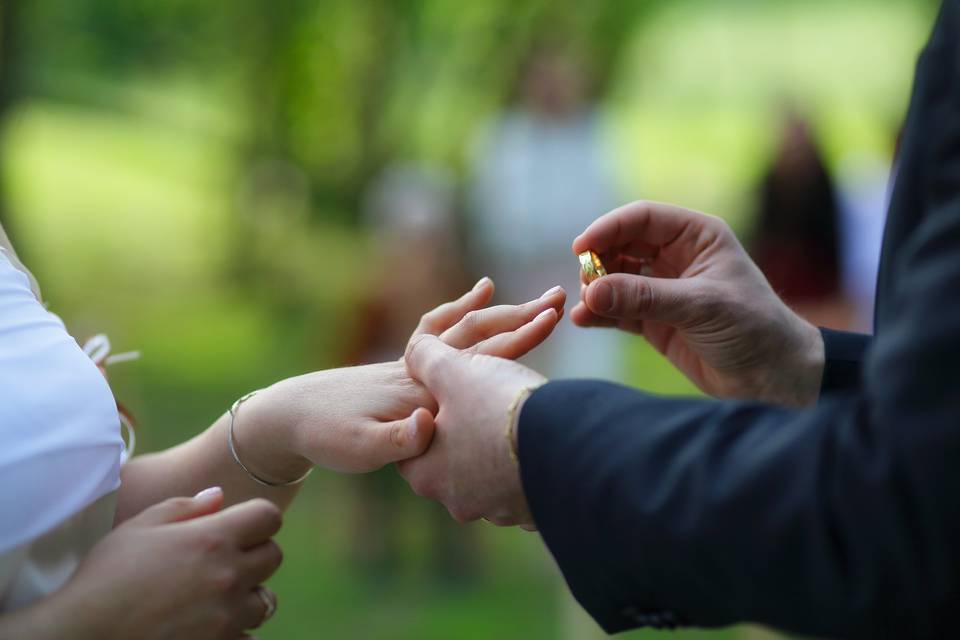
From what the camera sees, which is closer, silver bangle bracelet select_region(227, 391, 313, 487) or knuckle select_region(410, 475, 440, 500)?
knuckle select_region(410, 475, 440, 500)

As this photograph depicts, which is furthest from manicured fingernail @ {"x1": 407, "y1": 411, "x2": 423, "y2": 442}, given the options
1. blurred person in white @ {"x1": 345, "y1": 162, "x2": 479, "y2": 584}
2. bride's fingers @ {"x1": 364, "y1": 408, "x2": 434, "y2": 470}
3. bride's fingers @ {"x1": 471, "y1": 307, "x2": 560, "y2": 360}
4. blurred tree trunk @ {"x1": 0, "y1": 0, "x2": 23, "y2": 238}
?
blurred tree trunk @ {"x1": 0, "y1": 0, "x2": 23, "y2": 238}

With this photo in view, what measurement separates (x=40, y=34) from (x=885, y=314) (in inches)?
390

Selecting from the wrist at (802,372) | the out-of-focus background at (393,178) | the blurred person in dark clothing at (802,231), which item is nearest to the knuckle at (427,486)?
the wrist at (802,372)

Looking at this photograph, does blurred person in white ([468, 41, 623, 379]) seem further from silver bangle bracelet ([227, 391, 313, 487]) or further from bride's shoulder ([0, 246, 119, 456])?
bride's shoulder ([0, 246, 119, 456])

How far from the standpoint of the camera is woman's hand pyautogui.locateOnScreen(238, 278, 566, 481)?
1.71 meters

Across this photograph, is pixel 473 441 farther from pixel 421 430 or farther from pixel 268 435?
pixel 268 435

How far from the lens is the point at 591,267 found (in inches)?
74.2

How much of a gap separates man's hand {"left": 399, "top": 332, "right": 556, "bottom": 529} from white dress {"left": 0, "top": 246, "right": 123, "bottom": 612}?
457 millimetres

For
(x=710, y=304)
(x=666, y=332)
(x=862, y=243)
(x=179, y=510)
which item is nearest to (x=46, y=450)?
(x=179, y=510)

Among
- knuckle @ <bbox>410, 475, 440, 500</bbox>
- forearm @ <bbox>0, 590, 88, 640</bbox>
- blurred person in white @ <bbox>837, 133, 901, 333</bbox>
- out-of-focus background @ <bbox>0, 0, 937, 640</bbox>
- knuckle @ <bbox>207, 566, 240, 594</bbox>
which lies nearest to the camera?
forearm @ <bbox>0, 590, 88, 640</bbox>

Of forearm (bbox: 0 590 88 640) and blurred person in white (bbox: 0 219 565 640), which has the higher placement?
blurred person in white (bbox: 0 219 565 640)

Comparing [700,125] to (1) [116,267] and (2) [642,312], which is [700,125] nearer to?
(1) [116,267]

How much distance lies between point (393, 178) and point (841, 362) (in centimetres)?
980

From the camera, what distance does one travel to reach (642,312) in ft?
6.00
